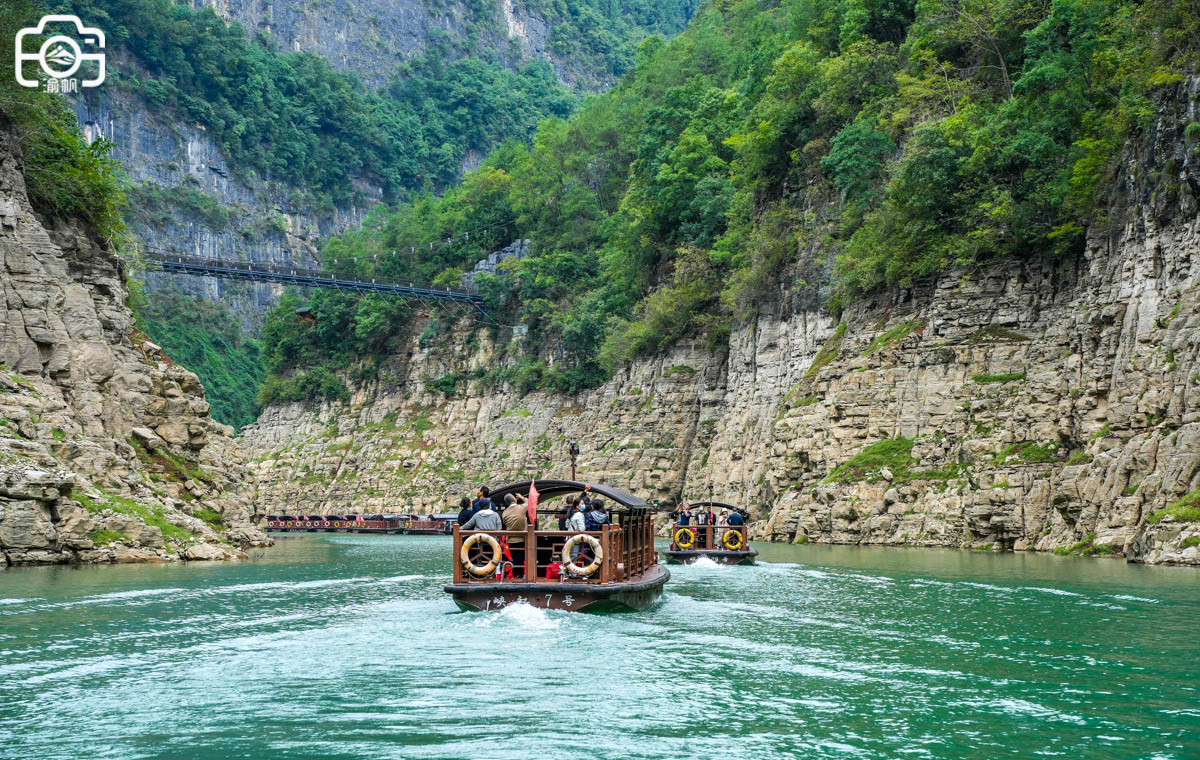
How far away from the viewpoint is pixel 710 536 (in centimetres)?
3609

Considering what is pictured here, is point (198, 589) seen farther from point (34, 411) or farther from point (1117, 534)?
point (1117, 534)

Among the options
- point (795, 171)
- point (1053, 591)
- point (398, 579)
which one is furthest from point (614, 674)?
point (795, 171)

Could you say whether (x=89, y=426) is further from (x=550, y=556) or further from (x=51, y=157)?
(x=550, y=556)

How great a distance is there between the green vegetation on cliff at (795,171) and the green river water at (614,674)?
22.0 metres

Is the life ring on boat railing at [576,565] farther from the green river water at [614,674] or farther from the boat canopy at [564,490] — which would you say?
the boat canopy at [564,490]

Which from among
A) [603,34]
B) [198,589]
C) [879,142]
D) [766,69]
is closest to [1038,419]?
[879,142]

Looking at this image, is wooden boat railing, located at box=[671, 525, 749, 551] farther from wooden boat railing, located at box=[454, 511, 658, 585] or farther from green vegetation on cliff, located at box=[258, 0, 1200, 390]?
green vegetation on cliff, located at box=[258, 0, 1200, 390]

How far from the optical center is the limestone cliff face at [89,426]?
1197 inches

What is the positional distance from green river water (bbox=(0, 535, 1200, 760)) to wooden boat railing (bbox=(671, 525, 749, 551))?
917 centimetres

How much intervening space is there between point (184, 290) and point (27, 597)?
364ft

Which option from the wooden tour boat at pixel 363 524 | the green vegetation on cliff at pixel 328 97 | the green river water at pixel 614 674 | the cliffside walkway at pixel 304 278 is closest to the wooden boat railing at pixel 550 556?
the green river water at pixel 614 674

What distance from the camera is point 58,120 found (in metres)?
43.4

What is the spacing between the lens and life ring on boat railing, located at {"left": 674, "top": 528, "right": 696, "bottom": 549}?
36406 millimetres

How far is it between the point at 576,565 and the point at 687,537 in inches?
632
